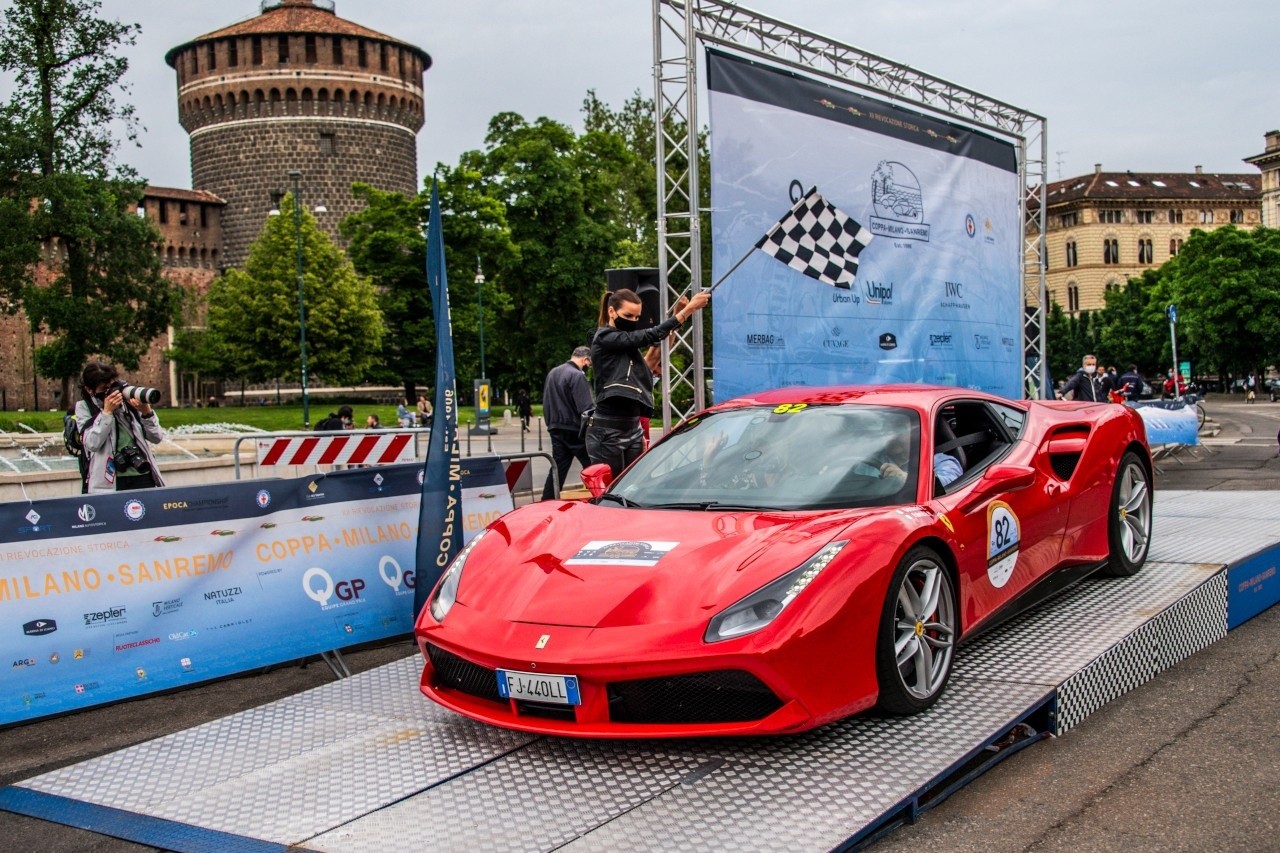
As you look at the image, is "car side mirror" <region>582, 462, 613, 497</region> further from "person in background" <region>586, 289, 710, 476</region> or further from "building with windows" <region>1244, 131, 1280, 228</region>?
"building with windows" <region>1244, 131, 1280, 228</region>

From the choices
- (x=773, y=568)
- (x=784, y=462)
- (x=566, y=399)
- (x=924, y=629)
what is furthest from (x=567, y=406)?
(x=773, y=568)

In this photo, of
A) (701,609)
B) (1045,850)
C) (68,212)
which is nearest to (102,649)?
(701,609)

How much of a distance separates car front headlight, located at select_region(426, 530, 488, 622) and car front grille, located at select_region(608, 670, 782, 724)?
935 millimetres

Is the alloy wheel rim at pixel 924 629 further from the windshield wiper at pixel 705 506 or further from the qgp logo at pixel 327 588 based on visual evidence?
the qgp logo at pixel 327 588

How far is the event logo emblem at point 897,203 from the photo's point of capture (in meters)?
13.7

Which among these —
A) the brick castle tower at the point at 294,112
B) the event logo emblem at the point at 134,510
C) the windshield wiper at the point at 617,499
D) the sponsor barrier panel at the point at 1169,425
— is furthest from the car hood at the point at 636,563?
the brick castle tower at the point at 294,112

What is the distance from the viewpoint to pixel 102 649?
18.0ft

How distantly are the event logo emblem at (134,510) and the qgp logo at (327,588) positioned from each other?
935mm

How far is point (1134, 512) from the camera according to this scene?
21.2ft

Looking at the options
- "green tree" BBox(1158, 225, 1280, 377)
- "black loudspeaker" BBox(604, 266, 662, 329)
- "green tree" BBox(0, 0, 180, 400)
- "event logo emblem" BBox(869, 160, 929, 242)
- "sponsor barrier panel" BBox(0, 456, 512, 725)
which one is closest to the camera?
"sponsor barrier panel" BBox(0, 456, 512, 725)

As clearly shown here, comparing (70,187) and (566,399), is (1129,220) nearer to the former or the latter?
(70,187)

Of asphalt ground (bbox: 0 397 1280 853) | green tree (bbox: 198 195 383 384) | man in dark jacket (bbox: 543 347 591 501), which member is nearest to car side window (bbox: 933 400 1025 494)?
asphalt ground (bbox: 0 397 1280 853)

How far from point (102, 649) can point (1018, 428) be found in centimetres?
450

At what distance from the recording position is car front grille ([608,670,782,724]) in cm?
386
